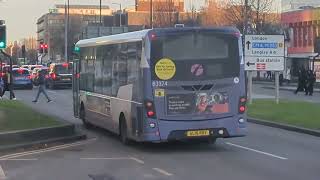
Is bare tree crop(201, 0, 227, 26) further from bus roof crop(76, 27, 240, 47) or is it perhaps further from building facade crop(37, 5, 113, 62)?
bus roof crop(76, 27, 240, 47)

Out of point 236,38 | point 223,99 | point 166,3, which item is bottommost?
point 223,99

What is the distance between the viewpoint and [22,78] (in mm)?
52531

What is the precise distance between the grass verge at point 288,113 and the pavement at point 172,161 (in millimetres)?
3215

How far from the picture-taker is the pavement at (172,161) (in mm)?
11648

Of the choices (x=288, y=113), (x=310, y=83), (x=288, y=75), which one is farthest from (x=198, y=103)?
(x=288, y=75)

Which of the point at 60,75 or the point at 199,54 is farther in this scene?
the point at 60,75

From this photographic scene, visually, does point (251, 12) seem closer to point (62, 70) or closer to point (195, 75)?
point (62, 70)

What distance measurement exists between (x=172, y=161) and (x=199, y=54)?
2651 mm

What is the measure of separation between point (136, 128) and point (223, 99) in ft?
A: 6.41

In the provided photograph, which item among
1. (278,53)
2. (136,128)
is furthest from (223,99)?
(278,53)

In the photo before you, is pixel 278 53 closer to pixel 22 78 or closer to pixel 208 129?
pixel 208 129

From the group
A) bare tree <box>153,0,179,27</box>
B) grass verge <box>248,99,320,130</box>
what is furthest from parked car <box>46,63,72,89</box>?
bare tree <box>153,0,179,27</box>

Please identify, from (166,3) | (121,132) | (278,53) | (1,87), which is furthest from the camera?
(166,3)

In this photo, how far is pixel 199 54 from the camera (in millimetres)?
Result: 14992
